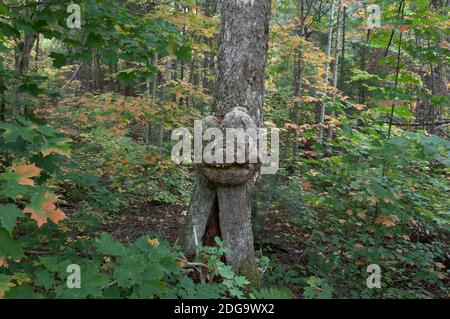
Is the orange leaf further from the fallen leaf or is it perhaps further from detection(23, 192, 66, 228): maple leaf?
detection(23, 192, 66, 228): maple leaf

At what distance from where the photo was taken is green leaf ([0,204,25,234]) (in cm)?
176

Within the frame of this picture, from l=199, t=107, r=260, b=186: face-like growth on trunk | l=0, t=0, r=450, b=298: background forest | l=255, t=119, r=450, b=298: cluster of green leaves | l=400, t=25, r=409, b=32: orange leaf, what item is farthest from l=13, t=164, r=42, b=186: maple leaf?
l=400, t=25, r=409, b=32: orange leaf

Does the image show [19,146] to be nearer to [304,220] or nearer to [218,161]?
[218,161]

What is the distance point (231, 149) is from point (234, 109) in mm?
446

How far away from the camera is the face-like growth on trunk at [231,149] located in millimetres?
3225

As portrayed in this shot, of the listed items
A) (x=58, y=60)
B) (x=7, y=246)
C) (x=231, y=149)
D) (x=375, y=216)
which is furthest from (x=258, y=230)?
(x=7, y=246)

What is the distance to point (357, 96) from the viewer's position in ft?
50.0

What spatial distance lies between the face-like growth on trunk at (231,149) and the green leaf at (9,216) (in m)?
1.76

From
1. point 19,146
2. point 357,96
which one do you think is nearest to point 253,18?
point 19,146

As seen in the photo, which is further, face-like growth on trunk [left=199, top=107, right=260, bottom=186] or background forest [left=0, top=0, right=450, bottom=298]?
face-like growth on trunk [left=199, top=107, right=260, bottom=186]

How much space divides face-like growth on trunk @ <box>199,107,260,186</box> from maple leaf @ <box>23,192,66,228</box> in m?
1.59

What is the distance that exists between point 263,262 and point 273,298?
3.97 ft

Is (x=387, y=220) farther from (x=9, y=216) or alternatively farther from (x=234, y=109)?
(x=9, y=216)
